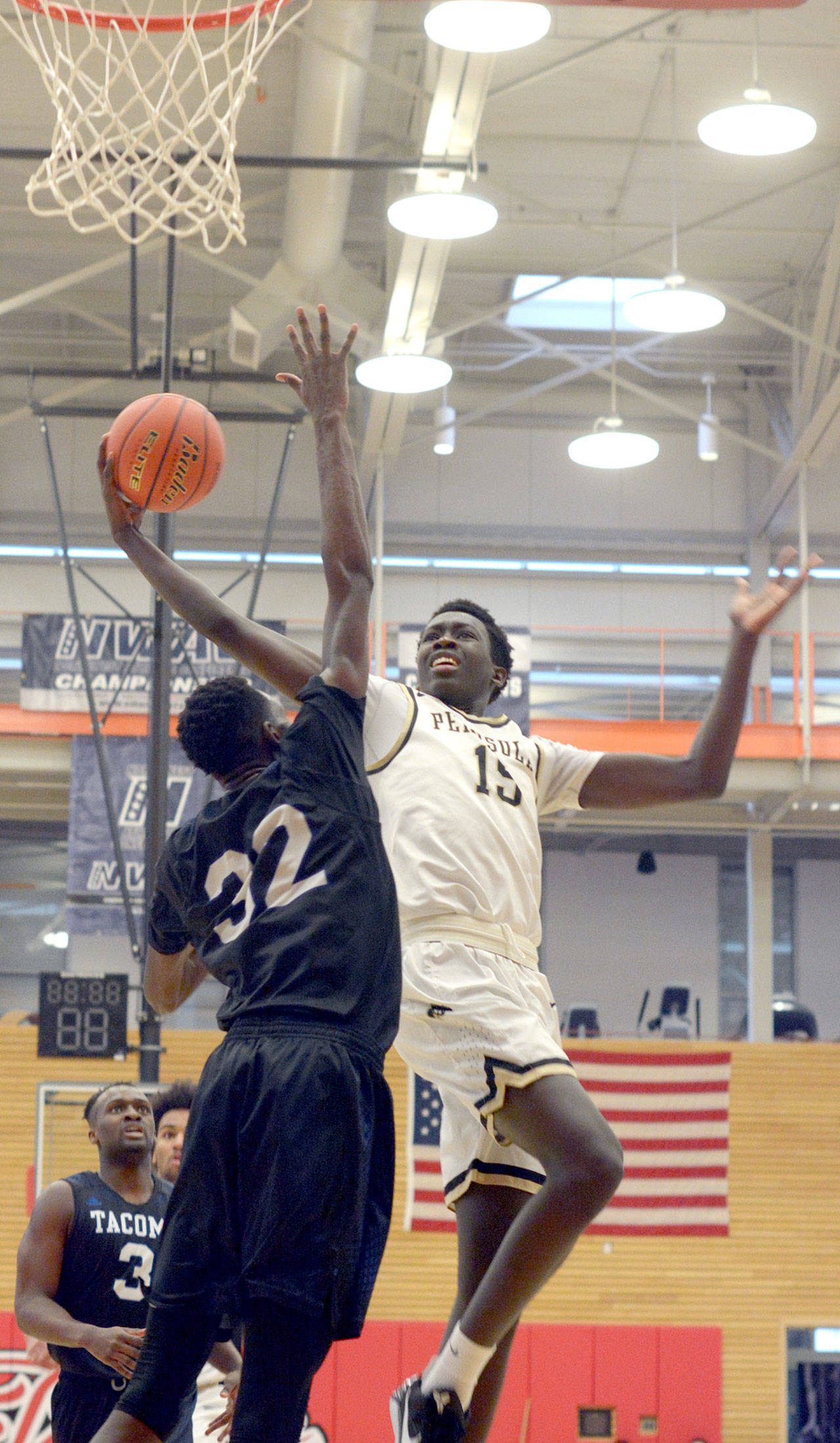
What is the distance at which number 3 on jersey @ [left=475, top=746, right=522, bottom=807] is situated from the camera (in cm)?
406

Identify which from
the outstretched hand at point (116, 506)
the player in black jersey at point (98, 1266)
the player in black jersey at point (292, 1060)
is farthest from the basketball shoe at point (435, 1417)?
the outstretched hand at point (116, 506)

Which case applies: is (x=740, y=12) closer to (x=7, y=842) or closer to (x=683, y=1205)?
(x=683, y=1205)

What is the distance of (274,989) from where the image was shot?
124 inches

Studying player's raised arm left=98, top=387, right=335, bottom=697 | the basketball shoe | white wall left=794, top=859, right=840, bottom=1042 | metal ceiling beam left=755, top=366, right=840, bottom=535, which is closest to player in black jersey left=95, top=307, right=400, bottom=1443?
player's raised arm left=98, top=387, right=335, bottom=697

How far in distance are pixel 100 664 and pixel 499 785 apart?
1219 cm

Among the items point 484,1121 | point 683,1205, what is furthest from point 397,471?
point 484,1121

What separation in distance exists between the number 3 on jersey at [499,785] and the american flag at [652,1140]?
32.8 feet

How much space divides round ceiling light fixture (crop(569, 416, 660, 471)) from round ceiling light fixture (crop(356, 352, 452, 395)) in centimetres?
228

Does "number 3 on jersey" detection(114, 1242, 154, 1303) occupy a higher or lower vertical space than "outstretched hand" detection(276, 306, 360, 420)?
lower

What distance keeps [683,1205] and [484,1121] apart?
10853mm

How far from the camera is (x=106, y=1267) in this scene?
5238mm

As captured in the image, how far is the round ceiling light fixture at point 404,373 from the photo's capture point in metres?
13.6

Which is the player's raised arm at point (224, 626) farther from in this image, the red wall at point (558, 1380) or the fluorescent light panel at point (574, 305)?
the fluorescent light panel at point (574, 305)

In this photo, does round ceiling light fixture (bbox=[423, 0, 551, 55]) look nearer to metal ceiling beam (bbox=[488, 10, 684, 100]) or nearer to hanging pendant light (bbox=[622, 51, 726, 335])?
metal ceiling beam (bbox=[488, 10, 684, 100])
